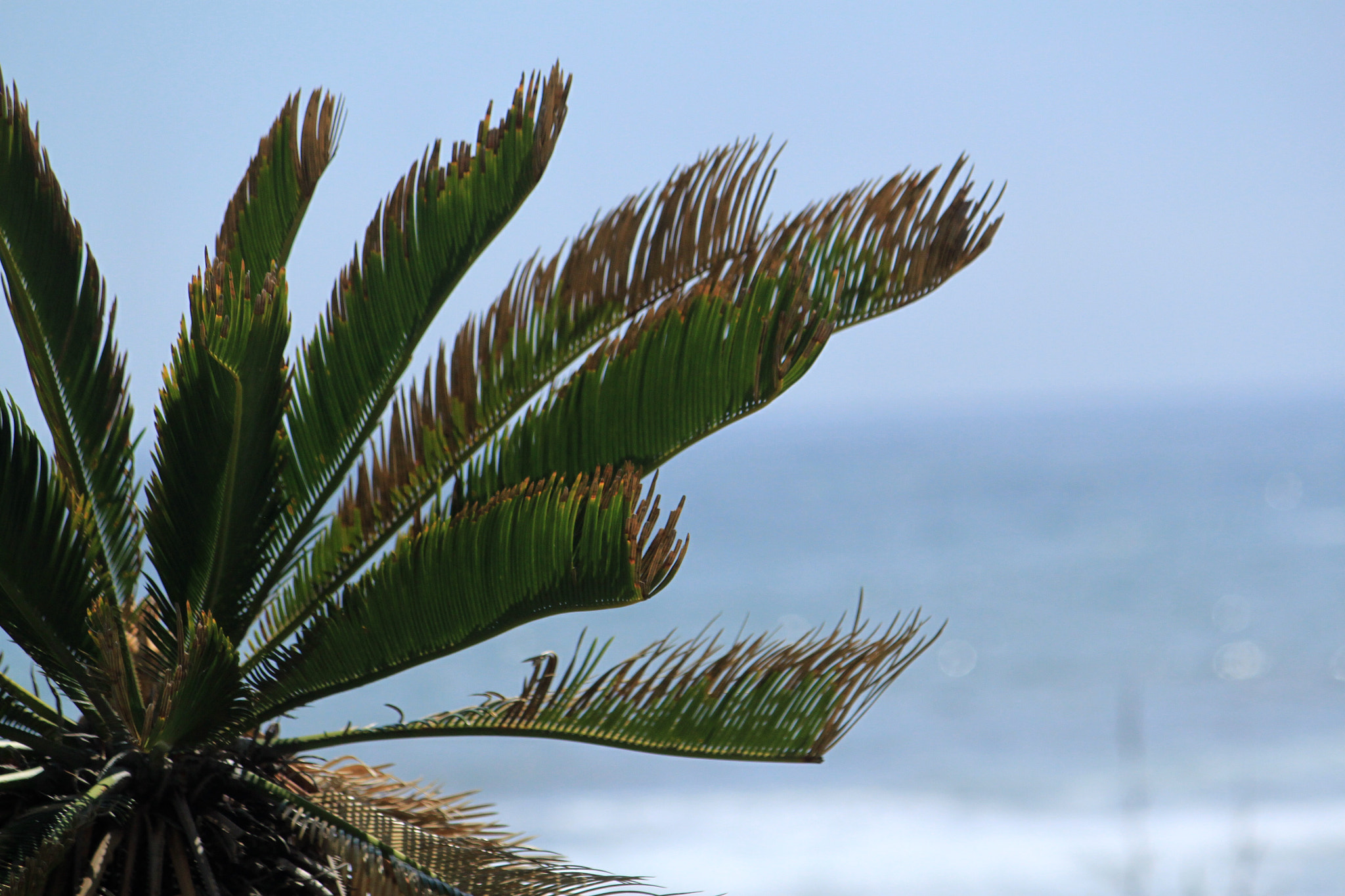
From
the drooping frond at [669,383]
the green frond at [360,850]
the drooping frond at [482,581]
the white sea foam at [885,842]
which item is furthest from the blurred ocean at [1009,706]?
the drooping frond at [669,383]

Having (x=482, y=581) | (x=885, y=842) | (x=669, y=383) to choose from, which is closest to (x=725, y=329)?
(x=669, y=383)

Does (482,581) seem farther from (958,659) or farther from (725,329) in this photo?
(958,659)

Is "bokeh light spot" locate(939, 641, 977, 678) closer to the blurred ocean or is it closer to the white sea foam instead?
the blurred ocean

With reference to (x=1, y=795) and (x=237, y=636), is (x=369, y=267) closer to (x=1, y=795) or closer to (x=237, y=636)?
(x=237, y=636)

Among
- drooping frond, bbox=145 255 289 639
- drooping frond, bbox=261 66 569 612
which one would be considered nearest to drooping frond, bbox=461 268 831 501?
drooping frond, bbox=261 66 569 612

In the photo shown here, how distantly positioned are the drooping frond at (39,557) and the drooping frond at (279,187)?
0.75 m

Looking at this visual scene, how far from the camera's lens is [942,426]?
5212 cm

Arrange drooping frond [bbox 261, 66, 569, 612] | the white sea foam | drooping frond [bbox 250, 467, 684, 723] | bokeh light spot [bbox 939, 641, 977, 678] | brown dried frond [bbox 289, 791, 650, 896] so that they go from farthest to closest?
bokeh light spot [bbox 939, 641, 977, 678]
the white sea foam
drooping frond [bbox 261, 66, 569, 612]
brown dried frond [bbox 289, 791, 650, 896]
drooping frond [bbox 250, 467, 684, 723]

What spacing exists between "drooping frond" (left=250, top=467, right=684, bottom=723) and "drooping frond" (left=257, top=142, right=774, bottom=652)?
265mm

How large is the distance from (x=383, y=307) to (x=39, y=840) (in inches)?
47.9

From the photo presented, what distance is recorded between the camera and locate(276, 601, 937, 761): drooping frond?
→ 2027mm

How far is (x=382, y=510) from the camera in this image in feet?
8.70

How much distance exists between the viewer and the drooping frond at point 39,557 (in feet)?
6.92

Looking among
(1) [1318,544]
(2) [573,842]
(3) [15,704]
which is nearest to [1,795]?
(3) [15,704]
